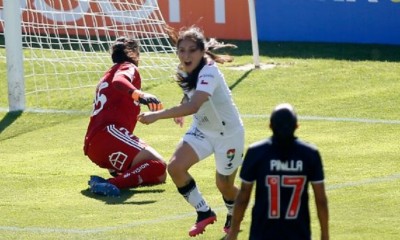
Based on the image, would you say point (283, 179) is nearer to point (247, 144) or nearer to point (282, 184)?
point (282, 184)

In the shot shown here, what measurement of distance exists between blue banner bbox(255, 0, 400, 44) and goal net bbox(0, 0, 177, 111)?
214cm

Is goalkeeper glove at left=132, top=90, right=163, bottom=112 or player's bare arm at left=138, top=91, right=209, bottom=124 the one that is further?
goalkeeper glove at left=132, top=90, right=163, bottom=112

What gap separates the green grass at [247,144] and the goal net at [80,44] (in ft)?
3.51

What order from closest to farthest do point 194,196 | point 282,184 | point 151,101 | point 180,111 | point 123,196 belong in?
point 282,184, point 180,111, point 194,196, point 151,101, point 123,196

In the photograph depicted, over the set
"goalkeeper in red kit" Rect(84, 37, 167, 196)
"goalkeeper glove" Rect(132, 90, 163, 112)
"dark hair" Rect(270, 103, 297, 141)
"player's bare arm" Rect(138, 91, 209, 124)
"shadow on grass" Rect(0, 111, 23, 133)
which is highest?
"dark hair" Rect(270, 103, 297, 141)

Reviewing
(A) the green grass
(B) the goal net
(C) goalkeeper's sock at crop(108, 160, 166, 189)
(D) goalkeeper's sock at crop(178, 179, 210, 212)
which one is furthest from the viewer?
(B) the goal net

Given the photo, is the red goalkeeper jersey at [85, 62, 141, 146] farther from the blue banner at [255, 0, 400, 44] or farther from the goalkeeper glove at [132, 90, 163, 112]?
the blue banner at [255, 0, 400, 44]

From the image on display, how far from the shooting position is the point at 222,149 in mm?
10609

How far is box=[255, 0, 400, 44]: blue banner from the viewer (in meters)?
22.2

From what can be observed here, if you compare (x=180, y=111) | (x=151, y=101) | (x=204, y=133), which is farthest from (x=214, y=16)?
(x=180, y=111)

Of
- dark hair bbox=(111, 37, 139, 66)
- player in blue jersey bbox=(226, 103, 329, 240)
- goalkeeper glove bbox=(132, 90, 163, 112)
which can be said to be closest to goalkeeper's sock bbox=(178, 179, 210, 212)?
goalkeeper glove bbox=(132, 90, 163, 112)

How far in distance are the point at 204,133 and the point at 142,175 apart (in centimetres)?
264

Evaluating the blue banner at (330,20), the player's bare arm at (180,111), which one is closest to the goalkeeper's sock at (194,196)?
the player's bare arm at (180,111)

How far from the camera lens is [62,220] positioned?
1158 cm
